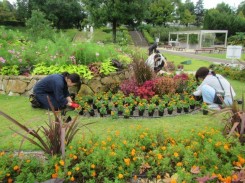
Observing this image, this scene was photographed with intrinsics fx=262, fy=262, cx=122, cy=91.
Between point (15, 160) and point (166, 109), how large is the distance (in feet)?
12.1

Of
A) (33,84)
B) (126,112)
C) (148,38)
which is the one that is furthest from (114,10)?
(126,112)

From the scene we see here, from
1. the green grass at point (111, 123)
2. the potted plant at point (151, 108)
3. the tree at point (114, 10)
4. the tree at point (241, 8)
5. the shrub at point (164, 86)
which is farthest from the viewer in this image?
the tree at point (241, 8)

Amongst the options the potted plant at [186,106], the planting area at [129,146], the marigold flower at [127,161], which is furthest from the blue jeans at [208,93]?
the marigold flower at [127,161]

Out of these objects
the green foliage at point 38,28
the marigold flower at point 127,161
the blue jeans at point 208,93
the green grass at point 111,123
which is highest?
the green foliage at point 38,28

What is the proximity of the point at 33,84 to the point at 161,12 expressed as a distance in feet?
170

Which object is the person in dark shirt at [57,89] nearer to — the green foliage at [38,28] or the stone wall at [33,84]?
the stone wall at [33,84]

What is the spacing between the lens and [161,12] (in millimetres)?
54750

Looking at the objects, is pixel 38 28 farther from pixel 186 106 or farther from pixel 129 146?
pixel 129 146

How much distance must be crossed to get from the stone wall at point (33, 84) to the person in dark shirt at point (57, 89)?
45.2 inches

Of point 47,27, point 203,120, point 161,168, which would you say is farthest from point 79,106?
point 47,27

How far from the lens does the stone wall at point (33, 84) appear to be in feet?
21.5

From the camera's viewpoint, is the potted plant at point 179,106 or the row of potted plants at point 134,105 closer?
the row of potted plants at point 134,105

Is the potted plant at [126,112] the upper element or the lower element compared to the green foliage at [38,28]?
lower

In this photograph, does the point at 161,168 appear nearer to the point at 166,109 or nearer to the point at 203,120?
the point at 203,120
